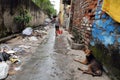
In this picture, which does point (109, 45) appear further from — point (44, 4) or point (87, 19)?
point (44, 4)

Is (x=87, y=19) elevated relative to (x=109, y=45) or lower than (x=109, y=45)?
elevated

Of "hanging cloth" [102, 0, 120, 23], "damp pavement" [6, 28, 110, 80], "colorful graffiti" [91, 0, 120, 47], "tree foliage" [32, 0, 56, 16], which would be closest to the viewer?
"hanging cloth" [102, 0, 120, 23]

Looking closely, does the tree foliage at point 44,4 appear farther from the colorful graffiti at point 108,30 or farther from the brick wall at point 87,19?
the colorful graffiti at point 108,30

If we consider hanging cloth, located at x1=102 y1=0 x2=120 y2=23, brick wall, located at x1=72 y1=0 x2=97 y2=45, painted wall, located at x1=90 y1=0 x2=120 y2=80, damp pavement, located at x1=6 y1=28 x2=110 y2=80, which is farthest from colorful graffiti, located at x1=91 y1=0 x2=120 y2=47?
brick wall, located at x1=72 y1=0 x2=97 y2=45

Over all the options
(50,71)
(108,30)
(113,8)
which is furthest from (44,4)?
(113,8)

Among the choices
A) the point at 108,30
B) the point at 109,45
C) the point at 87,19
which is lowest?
the point at 109,45

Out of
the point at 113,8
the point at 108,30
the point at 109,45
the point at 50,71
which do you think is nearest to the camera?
the point at 113,8

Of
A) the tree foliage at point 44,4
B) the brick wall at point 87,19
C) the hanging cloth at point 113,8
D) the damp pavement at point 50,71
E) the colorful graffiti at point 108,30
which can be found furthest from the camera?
the tree foliage at point 44,4

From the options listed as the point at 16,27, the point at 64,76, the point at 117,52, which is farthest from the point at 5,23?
the point at 117,52

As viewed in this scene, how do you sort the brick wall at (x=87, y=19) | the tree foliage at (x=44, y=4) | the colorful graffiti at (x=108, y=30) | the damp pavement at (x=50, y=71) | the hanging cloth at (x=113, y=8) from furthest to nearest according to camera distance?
1. the tree foliage at (x=44, y=4)
2. the brick wall at (x=87, y=19)
3. the damp pavement at (x=50, y=71)
4. the colorful graffiti at (x=108, y=30)
5. the hanging cloth at (x=113, y=8)

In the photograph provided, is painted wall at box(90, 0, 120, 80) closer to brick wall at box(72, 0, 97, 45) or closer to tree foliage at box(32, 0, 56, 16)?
brick wall at box(72, 0, 97, 45)

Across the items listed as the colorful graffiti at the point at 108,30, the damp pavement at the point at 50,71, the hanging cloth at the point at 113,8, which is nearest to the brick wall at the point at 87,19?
the colorful graffiti at the point at 108,30

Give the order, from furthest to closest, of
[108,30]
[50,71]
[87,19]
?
[87,19] < [50,71] < [108,30]

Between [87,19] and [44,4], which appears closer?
[87,19]
